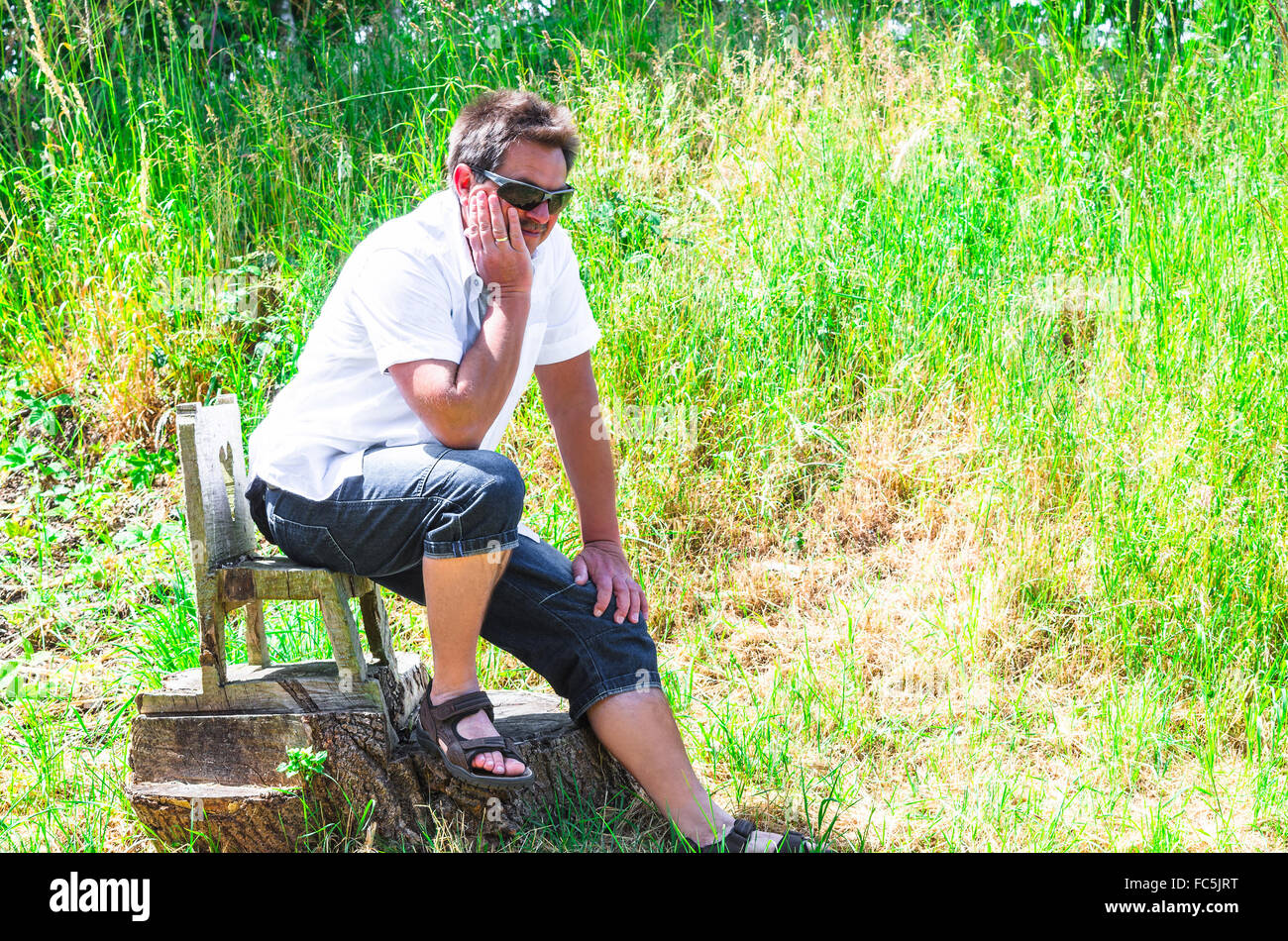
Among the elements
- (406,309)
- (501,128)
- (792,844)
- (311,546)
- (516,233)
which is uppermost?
(501,128)

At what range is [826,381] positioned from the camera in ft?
14.5

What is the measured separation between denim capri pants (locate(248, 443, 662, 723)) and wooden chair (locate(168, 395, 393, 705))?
68 millimetres

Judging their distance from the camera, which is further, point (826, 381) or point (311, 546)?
point (826, 381)

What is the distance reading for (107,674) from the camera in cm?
369

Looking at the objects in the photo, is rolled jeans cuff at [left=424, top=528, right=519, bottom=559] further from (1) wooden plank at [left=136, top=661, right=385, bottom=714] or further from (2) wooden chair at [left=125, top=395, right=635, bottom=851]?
(1) wooden plank at [left=136, top=661, right=385, bottom=714]

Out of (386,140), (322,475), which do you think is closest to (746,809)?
(322,475)

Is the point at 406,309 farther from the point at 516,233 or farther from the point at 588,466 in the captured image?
the point at 588,466

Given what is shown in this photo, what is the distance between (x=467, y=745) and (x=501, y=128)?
1426 mm

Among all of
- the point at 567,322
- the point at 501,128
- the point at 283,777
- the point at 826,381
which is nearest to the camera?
the point at 501,128

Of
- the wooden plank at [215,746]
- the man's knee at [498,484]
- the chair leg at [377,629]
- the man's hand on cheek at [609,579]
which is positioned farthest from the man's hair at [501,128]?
the wooden plank at [215,746]

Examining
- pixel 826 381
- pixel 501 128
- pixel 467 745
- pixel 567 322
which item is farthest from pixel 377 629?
pixel 826 381

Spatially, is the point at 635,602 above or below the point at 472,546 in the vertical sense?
below

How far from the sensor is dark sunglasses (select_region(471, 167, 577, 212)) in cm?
251

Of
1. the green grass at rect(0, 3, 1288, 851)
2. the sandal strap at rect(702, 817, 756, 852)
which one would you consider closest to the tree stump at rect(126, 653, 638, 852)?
the green grass at rect(0, 3, 1288, 851)
